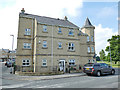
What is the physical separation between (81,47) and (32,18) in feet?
39.7

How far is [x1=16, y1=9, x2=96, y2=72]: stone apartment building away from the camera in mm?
18656

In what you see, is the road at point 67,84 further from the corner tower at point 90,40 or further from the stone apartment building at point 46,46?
the corner tower at point 90,40

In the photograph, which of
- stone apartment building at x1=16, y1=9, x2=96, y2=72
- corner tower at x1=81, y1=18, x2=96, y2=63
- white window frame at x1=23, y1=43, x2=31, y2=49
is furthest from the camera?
corner tower at x1=81, y1=18, x2=96, y2=63

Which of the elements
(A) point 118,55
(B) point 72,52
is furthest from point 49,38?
(A) point 118,55

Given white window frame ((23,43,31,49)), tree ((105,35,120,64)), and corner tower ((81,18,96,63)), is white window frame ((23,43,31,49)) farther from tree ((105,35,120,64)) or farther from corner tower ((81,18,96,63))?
tree ((105,35,120,64))

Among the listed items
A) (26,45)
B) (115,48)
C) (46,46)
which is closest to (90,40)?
(46,46)

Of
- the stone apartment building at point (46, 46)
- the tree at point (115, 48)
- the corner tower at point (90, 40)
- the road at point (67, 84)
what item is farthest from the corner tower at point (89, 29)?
the tree at point (115, 48)

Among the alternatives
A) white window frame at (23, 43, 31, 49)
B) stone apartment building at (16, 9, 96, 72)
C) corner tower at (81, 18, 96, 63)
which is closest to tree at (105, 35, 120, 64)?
corner tower at (81, 18, 96, 63)

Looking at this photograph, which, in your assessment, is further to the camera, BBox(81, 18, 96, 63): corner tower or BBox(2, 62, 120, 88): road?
BBox(81, 18, 96, 63): corner tower

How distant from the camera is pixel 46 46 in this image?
754 inches

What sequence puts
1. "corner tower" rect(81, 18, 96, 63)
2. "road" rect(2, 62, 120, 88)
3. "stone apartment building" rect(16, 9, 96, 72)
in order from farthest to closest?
1. "corner tower" rect(81, 18, 96, 63)
2. "stone apartment building" rect(16, 9, 96, 72)
3. "road" rect(2, 62, 120, 88)

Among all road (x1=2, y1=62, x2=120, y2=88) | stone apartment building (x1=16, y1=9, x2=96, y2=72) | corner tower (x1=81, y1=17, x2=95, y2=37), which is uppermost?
corner tower (x1=81, y1=17, x2=95, y2=37)

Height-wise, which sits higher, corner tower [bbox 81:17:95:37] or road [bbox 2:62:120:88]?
corner tower [bbox 81:17:95:37]

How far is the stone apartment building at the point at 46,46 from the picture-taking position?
18.7 metres
